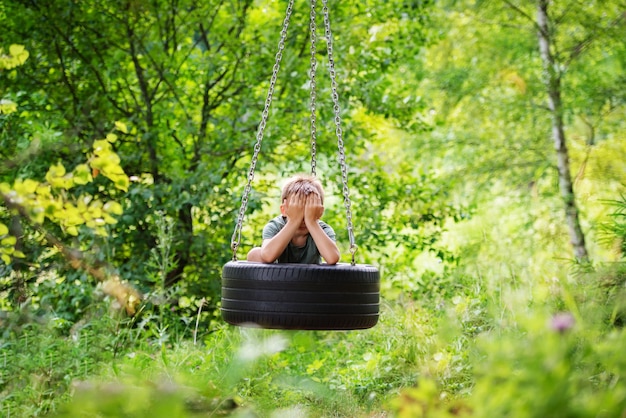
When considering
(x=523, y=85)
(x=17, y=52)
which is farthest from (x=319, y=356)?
(x=523, y=85)

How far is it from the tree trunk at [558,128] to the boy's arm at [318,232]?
351 centimetres

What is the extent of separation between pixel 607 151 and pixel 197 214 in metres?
3.58

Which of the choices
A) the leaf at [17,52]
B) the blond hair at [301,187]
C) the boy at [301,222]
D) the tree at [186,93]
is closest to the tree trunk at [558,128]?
the tree at [186,93]

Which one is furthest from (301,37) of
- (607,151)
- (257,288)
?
(257,288)

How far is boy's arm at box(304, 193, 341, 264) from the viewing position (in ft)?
11.9

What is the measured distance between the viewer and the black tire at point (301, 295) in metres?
3.38

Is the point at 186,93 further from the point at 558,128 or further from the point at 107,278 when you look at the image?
the point at 558,128

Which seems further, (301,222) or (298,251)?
(298,251)

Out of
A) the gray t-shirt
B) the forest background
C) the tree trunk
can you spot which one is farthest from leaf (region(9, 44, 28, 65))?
the tree trunk

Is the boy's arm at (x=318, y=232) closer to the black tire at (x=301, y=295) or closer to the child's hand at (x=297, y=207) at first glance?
the child's hand at (x=297, y=207)

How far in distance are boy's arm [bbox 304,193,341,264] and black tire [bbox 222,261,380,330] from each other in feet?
0.62

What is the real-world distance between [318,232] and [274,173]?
2.62 m

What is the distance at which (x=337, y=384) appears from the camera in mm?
4617

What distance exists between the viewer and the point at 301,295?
3.38m
